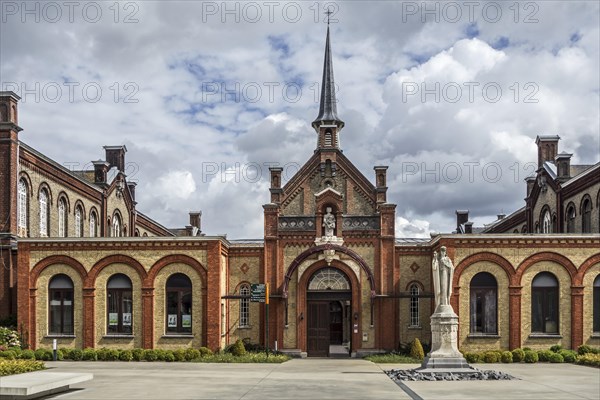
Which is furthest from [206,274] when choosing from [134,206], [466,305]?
[134,206]

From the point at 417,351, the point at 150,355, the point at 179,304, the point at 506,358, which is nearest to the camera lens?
the point at 506,358

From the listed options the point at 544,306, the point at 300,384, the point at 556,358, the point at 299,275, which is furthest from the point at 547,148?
the point at 300,384

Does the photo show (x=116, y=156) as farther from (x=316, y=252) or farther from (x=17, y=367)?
(x=17, y=367)

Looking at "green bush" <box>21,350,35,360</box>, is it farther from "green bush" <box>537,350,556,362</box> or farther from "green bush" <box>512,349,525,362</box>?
"green bush" <box>537,350,556,362</box>

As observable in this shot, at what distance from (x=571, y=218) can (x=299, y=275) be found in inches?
667

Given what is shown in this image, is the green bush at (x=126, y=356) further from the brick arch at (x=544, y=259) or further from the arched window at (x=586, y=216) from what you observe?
the arched window at (x=586, y=216)

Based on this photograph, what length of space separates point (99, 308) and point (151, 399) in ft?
62.5

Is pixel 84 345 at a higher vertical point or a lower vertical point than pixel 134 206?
lower

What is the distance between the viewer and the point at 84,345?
37.0m

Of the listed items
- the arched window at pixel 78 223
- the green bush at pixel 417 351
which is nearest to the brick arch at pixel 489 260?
the green bush at pixel 417 351

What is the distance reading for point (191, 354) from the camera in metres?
35.2

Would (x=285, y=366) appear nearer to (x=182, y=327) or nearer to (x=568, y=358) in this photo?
(x=182, y=327)

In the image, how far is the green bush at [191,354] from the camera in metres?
35.0

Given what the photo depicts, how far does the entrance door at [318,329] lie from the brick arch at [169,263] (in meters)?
6.10
